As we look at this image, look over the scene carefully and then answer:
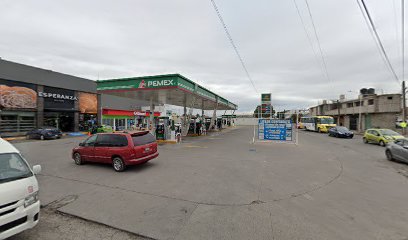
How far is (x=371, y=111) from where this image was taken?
1286 inches

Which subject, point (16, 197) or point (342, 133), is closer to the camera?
point (16, 197)

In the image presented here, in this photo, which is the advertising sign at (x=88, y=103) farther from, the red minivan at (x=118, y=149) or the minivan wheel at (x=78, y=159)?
the red minivan at (x=118, y=149)

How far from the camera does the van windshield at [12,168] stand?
3291 millimetres

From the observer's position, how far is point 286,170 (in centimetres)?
774

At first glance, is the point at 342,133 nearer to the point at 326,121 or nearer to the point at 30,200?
the point at 326,121

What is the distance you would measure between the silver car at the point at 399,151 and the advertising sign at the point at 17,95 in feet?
112

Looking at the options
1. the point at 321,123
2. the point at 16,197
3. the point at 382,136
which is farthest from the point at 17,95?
the point at 321,123

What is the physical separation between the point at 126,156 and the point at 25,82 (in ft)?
81.8

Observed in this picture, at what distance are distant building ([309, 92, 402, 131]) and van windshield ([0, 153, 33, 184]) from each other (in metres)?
39.5

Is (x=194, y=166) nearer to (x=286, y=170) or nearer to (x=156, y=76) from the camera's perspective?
(x=286, y=170)

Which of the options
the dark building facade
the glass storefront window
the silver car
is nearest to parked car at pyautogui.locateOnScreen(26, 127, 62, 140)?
the glass storefront window

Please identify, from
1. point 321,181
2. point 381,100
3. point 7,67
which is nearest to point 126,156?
point 321,181

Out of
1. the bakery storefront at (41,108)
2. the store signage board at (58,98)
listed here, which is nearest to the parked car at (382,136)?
the bakery storefront at (41,108)

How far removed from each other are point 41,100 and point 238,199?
29.6 m
